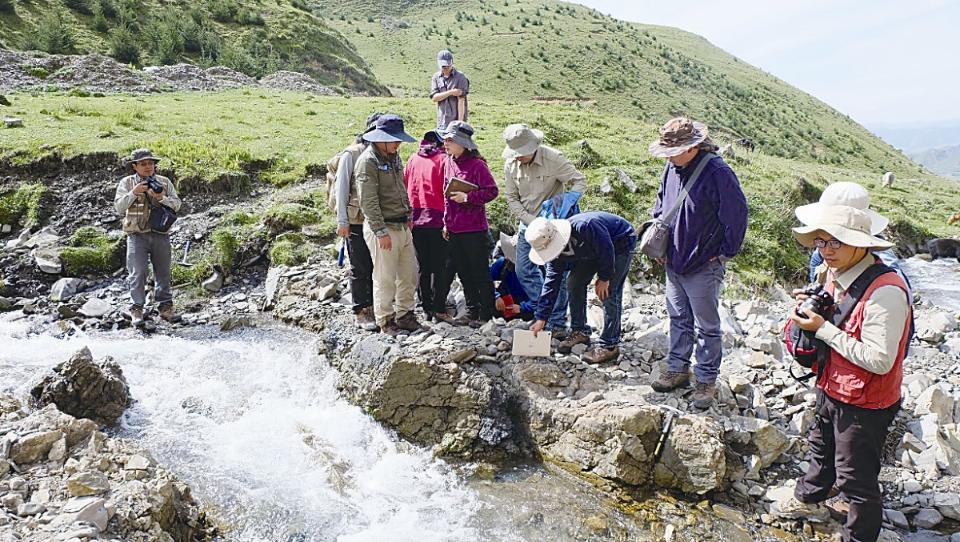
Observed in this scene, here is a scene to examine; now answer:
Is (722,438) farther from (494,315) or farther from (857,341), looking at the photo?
(494,315)

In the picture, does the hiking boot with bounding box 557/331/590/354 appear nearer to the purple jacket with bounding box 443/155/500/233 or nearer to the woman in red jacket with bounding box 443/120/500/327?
the woman in red jacket with bounding box 443/120/500/327

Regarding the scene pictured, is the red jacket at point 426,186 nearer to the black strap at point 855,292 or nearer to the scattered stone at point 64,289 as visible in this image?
the black strap at point 855,292

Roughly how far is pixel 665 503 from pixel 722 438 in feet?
2.69

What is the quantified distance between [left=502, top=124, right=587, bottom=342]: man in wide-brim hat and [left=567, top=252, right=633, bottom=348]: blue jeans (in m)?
0.31

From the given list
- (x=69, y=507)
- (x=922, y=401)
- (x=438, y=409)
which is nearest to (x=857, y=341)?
(x=922, y=401)

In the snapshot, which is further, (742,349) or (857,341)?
(742,349)

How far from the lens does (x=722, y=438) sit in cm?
531

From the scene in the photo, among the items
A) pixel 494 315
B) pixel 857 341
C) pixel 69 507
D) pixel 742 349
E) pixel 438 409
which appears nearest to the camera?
pixel 857 341

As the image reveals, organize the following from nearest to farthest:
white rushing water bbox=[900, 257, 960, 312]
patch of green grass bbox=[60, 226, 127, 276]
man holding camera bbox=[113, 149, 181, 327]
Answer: man holding camera bbox=[113, 149, 181, 327] → patch of green grass bbox=[60, 226, 127, 276] → white rushing water bbox=[900, 257, 960, 312]

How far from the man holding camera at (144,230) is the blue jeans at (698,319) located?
6.96 metres

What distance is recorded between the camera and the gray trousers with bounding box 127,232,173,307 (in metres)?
8.28

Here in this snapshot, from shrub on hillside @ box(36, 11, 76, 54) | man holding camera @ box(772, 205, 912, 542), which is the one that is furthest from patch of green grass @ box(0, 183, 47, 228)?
shrub on hillside @ box(36, 11, 76, 54)

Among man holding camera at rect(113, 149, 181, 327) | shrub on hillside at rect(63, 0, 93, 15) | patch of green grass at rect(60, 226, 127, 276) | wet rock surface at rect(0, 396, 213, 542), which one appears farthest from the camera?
shrub on hillside at rect(63, 0, 93, 15)

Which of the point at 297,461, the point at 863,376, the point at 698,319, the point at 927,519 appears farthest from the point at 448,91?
the point at 927,519
